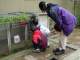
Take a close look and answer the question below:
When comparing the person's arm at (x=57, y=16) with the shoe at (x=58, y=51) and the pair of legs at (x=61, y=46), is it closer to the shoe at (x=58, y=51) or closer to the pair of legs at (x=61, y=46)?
the pair of legs at (x=61, y=46)

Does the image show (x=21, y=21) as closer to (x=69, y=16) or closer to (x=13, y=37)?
(x=13, y=37)

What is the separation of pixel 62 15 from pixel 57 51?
3.81 ft

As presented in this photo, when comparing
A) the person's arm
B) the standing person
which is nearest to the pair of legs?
the standing person

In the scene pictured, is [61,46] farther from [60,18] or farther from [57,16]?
[57,16]

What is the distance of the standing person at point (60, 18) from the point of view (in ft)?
17.4

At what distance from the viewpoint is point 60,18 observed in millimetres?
5371

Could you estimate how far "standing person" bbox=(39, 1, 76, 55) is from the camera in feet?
17.4

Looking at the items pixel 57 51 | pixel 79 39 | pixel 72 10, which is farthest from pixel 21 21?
pixel 72 10

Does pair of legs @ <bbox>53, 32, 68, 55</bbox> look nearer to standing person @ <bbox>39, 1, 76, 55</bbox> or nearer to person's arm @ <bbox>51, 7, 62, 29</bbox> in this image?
standing person @ <bbox>39, 1, 76, 55</bbox>

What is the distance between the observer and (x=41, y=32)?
19.2 feet

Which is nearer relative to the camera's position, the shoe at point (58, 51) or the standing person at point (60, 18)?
the standing person at point (60, 18)

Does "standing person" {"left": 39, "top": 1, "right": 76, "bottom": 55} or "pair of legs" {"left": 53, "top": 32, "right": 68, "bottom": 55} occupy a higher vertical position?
"standing person" {"left": 39, "top": 1, "right": 76, "bottom": 55}

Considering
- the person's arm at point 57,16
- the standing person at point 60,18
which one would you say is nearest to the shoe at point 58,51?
the standing person at point 60,18

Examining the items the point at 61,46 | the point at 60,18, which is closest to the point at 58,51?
the point at 61,46
